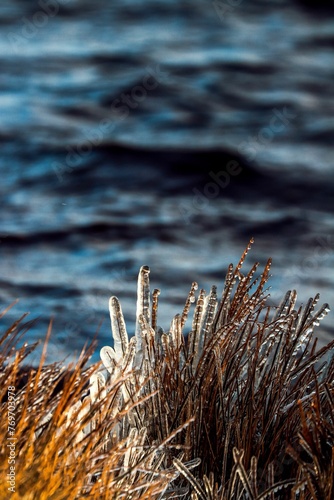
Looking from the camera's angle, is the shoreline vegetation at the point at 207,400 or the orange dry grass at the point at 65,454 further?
the shoreline vegetation at the point at 207,400

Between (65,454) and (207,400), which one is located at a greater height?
(207,400)

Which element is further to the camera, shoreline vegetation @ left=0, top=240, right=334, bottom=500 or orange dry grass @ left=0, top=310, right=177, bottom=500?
shoreline vegetation @ left=0, top=240, right=334, bottom=500

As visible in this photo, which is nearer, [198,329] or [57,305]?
[198,329]

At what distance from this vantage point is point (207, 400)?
276 centimetres

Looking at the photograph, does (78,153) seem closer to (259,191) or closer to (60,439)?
(259,191)

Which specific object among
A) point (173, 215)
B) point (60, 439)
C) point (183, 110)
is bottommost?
point (60, 439)

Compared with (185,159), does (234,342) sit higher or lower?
lower

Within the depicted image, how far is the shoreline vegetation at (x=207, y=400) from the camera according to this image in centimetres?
233

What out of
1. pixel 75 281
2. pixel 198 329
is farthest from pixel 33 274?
pixel 198 329

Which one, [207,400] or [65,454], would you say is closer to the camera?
[65,454]

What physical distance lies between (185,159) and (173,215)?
194cm

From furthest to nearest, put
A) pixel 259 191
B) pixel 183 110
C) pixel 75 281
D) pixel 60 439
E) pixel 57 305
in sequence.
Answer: pixel 183 110 < pixel 259 191 < pixel 75 281 < pixel 57 305 < pixel 60 439

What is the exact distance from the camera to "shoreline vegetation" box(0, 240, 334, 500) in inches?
91.7

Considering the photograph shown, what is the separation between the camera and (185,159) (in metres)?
12.6
